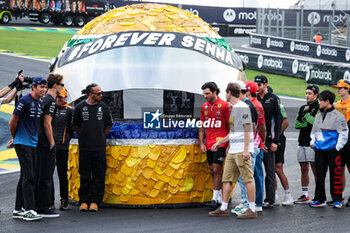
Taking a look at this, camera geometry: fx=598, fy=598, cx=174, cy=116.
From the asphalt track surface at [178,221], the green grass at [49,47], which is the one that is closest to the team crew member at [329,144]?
the asphalt track surface at [178,221]

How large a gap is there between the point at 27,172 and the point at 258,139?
3095 mm

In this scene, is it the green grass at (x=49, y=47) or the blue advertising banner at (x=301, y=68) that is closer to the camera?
the blue advertising banner at (x=301, y=68)

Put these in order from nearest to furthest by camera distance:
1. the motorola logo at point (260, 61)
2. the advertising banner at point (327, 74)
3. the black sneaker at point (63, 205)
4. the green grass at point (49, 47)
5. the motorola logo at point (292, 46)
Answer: the black sneaker at point (63, 205)
the advertising banner at point (327, 74)
the green grass at point (49, 47)
the motorola logo at point (260, 61)
the motorola logo at point (292, 46)

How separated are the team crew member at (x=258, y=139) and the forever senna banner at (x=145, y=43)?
0.85 meters

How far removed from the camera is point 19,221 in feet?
24.6

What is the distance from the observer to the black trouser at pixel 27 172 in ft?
24.5

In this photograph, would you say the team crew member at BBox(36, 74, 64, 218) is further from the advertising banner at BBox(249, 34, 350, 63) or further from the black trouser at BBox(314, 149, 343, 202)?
the advertising banner at BBox(249, 34, 350, 63)

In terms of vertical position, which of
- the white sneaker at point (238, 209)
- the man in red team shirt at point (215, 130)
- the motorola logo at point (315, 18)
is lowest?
the white sneaker at point (238, 209)

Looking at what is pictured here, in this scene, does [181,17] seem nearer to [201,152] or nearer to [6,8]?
[201,152]

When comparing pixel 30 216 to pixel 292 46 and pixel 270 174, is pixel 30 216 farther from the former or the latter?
pixel 292 46

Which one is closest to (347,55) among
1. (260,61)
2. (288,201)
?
(260,61)

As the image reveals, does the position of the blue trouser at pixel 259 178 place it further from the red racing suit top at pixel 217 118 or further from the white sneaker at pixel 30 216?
the white sneaker at pixel 30 216

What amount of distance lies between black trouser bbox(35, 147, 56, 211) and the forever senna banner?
1622mm

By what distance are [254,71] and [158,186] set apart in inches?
795
